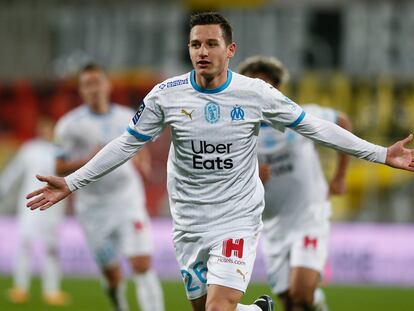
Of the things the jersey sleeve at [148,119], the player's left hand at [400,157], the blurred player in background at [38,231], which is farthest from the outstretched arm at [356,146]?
the blurred player in background at [38,231]

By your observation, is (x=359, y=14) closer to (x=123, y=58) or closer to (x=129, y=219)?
(x=123, y=58)

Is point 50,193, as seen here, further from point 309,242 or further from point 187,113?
point 309,242

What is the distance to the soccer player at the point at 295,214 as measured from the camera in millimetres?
7709

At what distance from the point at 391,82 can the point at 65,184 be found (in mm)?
13133

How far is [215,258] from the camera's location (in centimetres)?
600

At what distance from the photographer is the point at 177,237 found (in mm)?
6219

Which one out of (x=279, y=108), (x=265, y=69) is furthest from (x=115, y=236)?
(x=279, y=108)

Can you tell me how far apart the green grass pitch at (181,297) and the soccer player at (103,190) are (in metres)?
1.97

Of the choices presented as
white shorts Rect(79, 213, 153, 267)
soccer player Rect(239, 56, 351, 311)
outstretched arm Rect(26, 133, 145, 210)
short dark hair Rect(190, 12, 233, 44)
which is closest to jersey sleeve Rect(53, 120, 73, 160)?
white shorts Rect(79, 213, 153, 267)

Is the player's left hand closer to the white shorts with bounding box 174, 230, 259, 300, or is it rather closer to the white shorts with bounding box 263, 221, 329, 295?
the white shorts with bounding box 174, 230, 259, 300

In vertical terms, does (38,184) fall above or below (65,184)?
below

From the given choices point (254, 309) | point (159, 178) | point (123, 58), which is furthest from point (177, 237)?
point (123, 58)

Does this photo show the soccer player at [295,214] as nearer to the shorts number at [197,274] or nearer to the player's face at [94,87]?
the shorts number at [197,274]

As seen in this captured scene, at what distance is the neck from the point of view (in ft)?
19.6
